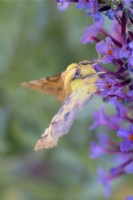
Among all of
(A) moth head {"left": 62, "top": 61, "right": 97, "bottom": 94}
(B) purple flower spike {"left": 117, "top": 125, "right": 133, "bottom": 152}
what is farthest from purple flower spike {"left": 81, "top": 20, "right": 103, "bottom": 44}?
(B) purple flower spike {"left": 117, "top": 125, "right": 133, "bottom": 152}

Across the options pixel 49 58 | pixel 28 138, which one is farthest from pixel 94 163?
pixel 49 58

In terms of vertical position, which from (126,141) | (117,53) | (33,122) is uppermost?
(33,122)

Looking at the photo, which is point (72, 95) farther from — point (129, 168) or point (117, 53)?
point (129, 168)

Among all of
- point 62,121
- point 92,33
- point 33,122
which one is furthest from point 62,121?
point 33,122

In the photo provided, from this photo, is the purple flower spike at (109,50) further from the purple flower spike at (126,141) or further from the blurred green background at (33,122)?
the blurred green background at (33,122)

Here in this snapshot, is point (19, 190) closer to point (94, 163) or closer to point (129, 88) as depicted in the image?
point (94, 163)

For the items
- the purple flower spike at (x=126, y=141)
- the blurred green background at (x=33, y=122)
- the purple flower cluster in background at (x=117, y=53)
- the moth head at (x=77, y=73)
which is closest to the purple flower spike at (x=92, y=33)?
the purple flower cluster in background at (x=117, y=53)
